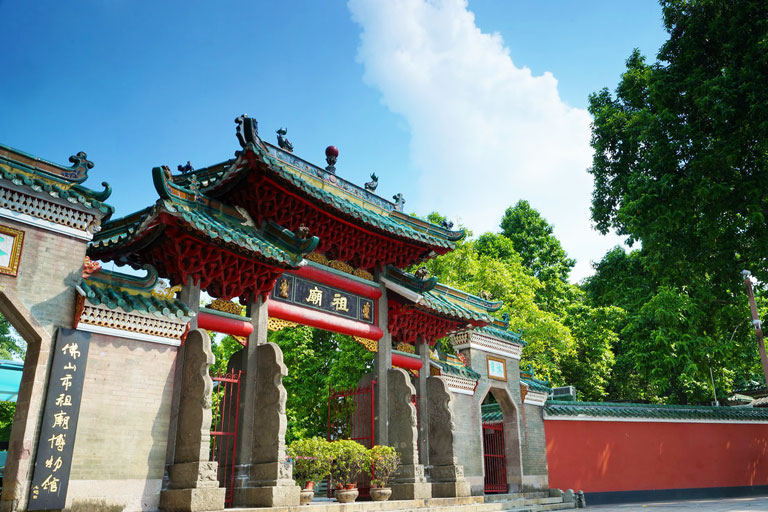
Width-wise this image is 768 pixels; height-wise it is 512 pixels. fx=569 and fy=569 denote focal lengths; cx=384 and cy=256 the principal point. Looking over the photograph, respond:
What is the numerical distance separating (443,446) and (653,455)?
27.9ft

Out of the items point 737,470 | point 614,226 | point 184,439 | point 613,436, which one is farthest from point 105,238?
point 737,470

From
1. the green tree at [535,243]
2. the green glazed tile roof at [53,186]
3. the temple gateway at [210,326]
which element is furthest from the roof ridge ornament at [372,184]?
the green tree at [535,243]

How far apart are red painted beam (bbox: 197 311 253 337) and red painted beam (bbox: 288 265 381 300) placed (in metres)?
1.38

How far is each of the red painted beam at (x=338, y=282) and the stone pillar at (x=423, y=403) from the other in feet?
5.53

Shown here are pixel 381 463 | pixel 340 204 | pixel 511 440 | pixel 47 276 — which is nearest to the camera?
pixel 47 276

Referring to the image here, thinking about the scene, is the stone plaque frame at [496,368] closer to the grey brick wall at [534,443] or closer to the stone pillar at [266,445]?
the grey brick wall at [534,443]

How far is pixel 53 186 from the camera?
6.63m

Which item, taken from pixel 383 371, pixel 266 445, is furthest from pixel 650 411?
pixel 266 445

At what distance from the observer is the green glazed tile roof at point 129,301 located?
677 centimetres

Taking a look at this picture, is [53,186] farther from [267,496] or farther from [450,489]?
[450,489]

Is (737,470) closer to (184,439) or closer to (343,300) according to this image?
(343,300)

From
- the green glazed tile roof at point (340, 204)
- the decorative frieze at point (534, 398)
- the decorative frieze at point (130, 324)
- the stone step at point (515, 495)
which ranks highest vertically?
the green glazed tile roof at point (340, 204)

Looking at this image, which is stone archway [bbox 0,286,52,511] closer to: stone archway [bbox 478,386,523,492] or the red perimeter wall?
stone archway [bbox 478,386,523,492]

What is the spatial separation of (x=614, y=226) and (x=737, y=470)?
27.2 ft
